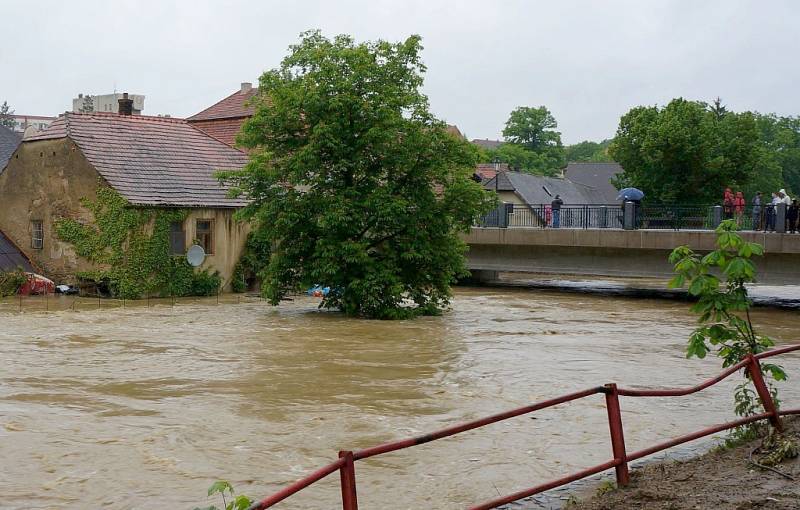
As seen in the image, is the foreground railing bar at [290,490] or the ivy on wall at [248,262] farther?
the ivy on wall at [248,262]

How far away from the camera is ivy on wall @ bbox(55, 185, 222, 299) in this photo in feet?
107

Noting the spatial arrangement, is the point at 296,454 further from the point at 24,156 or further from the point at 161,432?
the point at 24,156

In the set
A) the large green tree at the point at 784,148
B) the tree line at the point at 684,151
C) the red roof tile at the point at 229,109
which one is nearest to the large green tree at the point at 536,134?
the large green tree at the point at 784,148

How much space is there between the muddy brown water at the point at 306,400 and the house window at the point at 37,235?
6677mm

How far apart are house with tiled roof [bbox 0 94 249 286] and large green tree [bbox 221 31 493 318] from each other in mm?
6232

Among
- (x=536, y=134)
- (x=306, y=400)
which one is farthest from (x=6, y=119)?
(x=306, y=400)

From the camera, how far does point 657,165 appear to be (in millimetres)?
60188

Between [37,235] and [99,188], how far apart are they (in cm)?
395

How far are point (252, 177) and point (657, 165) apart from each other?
3797 cm

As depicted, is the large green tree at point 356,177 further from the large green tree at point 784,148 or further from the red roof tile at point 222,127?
the large green tree at point 784,148

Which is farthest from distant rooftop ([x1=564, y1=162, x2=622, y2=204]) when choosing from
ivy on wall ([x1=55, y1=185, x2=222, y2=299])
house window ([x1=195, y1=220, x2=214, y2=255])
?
ivy on wall ([x1=55, y1=185, x2=222, y2=299])

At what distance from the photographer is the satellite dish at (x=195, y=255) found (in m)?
33.8

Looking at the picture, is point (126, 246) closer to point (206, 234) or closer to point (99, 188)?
point (99, 188)

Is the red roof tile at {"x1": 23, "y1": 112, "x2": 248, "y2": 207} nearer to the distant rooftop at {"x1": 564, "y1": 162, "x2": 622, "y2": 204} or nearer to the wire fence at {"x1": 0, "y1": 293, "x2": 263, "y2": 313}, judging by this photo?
the wire fence at {"x1": 0, "y1": 293, "x2": 263, "y2": 313}
